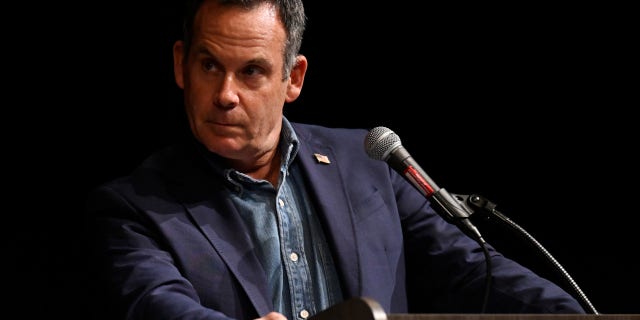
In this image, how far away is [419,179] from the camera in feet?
6.88

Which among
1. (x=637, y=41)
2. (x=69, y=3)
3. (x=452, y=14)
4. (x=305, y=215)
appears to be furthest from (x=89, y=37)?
(x=637, y=41)

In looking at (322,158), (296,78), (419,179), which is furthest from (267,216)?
(419,179)

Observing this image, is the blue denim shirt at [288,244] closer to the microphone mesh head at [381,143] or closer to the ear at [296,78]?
the ear at [296,78]

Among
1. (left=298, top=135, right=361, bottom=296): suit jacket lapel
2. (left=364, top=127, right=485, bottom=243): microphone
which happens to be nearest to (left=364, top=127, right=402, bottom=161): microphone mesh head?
(left=364, top=127, right=485, bottom=243): microphone

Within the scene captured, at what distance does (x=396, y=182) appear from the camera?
9.16 feet

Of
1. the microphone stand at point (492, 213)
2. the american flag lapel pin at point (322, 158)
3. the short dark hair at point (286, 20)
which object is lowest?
the american flag lapel pin at point (322, 158)

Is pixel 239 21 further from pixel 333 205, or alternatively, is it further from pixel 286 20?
A: pixel 333 205

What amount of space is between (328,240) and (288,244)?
104mm

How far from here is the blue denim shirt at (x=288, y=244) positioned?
2.49 m

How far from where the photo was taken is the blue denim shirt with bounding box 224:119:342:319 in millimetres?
2494

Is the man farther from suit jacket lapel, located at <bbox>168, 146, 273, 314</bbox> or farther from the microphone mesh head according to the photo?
the microphone mesh head

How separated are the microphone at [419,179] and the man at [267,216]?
1.35ft

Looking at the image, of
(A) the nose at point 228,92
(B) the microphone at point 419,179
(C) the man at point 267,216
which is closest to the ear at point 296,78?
(C) the man at point 267,216

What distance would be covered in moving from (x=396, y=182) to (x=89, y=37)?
41.2 inches
